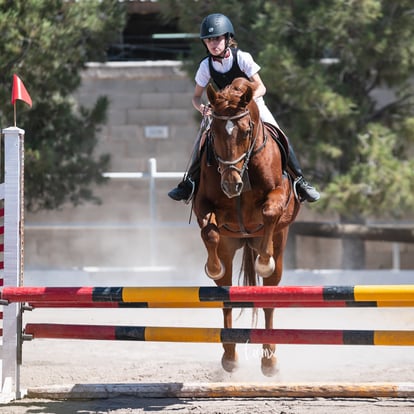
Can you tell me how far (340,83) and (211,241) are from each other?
650cm

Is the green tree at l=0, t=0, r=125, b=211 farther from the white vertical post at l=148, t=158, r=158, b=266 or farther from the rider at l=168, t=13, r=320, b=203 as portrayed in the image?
the rider at l=168, t=13, r=320, b=203

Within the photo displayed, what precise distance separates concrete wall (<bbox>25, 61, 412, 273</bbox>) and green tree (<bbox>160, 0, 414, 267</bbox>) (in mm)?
1783

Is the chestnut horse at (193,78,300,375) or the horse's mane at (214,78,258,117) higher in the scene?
the horse's mane at (214,78,258,117)

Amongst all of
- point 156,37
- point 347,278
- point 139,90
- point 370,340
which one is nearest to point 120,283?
point 347,278

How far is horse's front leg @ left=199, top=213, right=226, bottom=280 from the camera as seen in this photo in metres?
5.51

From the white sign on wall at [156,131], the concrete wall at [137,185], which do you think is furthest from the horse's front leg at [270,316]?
the white sign on wall at [156,131]

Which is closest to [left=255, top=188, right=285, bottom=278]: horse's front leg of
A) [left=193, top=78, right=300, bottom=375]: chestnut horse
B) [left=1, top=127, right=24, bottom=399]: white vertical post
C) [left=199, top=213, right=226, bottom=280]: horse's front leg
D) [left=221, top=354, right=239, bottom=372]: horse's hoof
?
[left=193, top=78, right=300, bottom=375]: chestnut horse

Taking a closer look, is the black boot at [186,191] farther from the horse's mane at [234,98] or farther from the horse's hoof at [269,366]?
the horse's hoof at [269,366]

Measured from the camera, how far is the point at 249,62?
241 inches

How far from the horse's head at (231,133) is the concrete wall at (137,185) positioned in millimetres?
7888

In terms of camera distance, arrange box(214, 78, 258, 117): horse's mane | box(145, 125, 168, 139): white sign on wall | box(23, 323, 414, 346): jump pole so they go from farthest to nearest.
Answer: box(145, 125, 168, 139): white sign on wall, box(214, 78, 258, 117): horse's mane, box(23, 323, 414, 346): jump pole

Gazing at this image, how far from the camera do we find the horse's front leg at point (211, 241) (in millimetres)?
5508

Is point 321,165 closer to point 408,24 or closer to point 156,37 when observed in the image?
point 408,24

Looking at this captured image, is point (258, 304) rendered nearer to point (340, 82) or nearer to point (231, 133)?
point (231, 133)
